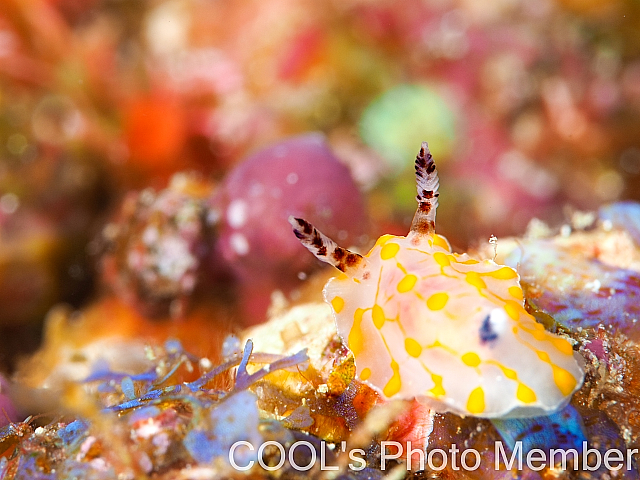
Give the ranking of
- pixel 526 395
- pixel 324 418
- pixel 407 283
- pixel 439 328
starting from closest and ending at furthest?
pixel 526 395 < pixel 439 328 < pixel 407 283 < pixel 324 418

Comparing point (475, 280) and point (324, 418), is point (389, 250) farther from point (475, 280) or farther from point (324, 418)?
point (324, 418)

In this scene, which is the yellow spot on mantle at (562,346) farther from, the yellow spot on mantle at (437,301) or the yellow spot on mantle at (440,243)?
the yellow spot on mantle at (440,243)

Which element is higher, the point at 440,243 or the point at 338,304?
the point at 440,243

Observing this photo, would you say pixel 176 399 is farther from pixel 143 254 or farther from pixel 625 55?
pixel 625 55

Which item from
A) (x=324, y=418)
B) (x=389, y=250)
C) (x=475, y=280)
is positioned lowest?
(x=324, y=418)

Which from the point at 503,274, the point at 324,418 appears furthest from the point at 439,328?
the point at 324,418

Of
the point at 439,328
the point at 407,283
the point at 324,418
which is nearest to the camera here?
the point at 439,328

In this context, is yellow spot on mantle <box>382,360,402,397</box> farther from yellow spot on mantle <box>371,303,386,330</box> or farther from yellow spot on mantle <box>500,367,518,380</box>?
yellow spot on mantle <box>500,367,518,380</box>

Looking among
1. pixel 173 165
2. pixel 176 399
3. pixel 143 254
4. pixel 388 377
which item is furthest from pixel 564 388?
pixel 173 165

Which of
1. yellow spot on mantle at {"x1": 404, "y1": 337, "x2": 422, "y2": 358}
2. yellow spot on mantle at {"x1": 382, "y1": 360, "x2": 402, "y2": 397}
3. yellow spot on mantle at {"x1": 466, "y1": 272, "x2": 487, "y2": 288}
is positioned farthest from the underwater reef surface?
yellow spot on mantle at {"x1": 466, "y1": 272, "x2": 487, "y2": 288}
